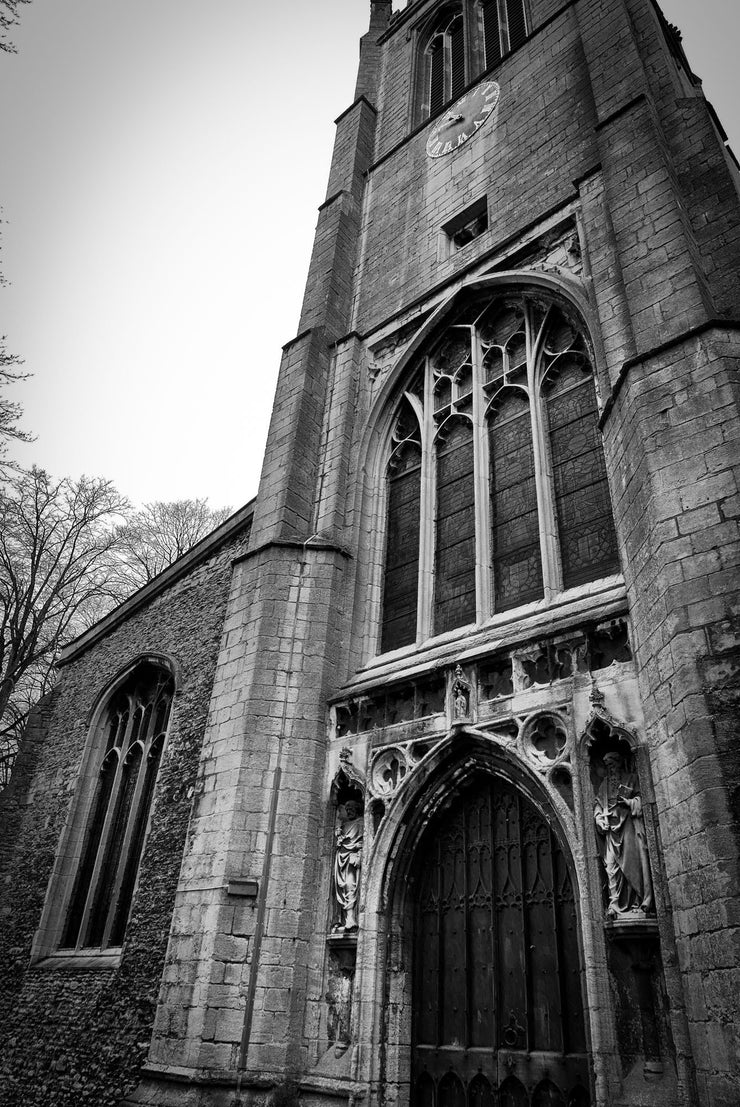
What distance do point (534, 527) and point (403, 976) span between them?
417cm

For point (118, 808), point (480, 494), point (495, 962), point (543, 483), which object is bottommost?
point (495, 962)

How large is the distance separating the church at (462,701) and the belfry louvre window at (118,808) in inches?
2.2

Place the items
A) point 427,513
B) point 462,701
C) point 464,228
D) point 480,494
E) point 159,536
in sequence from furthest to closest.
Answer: point 159,536
point 464,228
point 427,513
point 480,494
point 462,701

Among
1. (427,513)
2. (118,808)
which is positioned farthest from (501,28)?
(118,808)

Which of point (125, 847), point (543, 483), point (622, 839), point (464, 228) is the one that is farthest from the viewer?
point (464, 228)

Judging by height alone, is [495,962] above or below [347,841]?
below

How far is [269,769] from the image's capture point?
7.64m

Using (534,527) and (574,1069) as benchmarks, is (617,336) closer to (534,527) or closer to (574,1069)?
(534,527)

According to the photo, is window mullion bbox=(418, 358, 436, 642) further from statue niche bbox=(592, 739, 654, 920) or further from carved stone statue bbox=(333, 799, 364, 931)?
statue niche bbox=(592, 739, 654, 920)

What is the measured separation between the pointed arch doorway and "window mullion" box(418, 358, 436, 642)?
2015 mm

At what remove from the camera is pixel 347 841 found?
24.1ft

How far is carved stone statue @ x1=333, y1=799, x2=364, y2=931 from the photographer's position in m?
6.94

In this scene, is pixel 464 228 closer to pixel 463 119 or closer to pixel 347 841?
pixel 463 119

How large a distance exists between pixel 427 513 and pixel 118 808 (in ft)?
19.9
